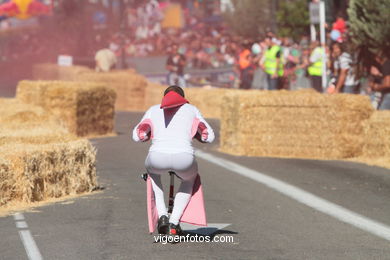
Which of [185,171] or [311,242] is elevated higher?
[185,171]

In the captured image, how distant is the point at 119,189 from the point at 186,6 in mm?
66994

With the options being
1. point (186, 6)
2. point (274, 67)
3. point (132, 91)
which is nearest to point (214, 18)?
point (186, 6)

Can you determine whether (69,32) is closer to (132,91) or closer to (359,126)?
(132,91)

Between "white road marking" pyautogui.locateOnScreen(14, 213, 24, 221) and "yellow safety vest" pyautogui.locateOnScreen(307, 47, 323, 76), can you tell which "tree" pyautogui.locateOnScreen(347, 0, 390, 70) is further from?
"white road marking" pyautogui.locateOnScreen(14, 213, 24, 221)

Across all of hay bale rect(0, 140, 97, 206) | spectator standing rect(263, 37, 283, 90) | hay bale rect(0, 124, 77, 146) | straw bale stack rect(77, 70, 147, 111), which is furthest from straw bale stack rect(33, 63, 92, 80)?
hay bale rect(0, 140, 97, 206)

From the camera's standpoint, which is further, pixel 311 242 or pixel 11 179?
pixel 11 179

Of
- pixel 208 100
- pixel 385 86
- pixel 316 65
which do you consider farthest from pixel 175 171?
pixel 208 100

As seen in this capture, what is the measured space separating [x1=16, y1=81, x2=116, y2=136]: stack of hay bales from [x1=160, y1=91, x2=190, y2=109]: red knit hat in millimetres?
15607

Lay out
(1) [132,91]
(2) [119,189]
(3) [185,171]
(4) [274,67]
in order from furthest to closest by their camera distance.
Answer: (1) [132,91] → (4) [274,67] → (2) [119,189] → (3) [185,171]

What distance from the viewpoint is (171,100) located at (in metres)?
10.4

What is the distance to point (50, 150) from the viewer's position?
1412cm

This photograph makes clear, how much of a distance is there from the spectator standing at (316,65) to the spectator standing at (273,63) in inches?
30.1

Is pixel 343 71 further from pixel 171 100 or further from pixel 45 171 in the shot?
pixel 171 100

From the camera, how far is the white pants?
1027 centimetres
